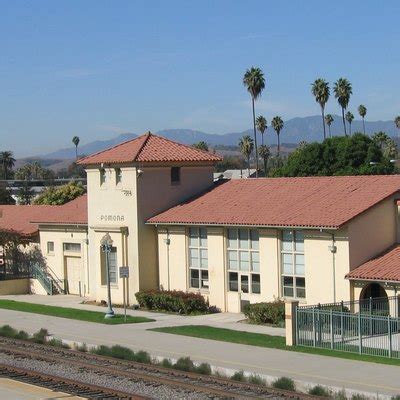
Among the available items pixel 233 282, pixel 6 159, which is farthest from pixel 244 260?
pixel 6 159

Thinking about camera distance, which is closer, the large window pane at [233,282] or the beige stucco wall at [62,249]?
the large window pane at [233,282]

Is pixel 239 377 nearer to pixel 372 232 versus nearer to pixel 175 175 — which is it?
pixel 372 232

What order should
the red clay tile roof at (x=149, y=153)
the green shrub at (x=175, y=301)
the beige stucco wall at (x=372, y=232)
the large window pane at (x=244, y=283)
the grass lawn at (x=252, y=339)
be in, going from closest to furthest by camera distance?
the grass lawn at (x=252, y=339)
the beige stucco wall at (x=372, y=232)
the large window pane at (x=244, y=283)
the green shrub at (x=175, y=301)
the red clay tile roof at (x=149, y=153)

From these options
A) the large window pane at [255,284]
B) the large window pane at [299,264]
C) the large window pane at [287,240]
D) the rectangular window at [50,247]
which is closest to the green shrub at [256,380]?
the large window pane at [299,264]

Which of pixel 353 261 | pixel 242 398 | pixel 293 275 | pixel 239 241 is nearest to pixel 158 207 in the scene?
pixel 239 241

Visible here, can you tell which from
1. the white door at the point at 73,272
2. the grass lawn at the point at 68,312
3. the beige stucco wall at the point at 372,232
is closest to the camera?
the beige stucco wall at the point at 372,232

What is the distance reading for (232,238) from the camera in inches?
1460

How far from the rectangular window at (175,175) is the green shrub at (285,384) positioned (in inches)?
825

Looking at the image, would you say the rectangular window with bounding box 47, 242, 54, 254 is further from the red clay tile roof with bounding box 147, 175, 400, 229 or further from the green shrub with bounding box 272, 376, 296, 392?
the green shrub with bounding box 272, 376, 296, 392

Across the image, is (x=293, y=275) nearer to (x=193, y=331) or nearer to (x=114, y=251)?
(x=193, y=331)

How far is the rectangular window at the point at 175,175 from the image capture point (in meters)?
41.1

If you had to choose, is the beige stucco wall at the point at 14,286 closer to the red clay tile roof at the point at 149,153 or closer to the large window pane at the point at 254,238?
the red clay tile roof at the point at 149,153

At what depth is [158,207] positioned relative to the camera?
40.3m

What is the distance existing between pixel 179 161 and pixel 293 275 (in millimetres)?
8806
